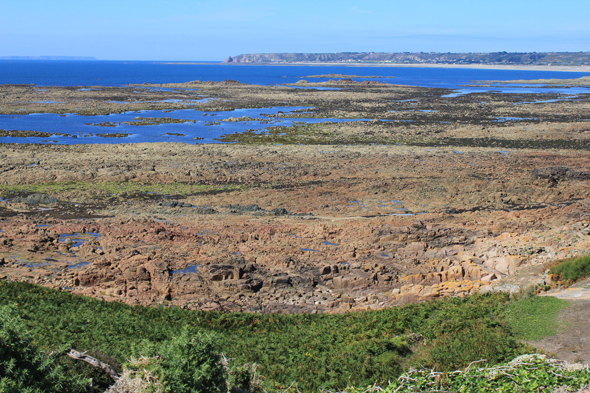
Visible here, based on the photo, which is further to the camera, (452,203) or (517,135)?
(517,135)

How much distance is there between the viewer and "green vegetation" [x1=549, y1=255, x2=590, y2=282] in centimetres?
1367

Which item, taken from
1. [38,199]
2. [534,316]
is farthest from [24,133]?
[534,316]

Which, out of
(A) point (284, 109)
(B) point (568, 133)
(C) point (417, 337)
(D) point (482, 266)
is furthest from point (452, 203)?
(A) point (284, 109)

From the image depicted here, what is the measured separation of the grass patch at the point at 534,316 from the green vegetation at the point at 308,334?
0.12 meters

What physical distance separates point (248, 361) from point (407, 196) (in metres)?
19.2

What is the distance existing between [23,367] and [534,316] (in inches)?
416

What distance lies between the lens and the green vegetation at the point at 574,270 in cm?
1367

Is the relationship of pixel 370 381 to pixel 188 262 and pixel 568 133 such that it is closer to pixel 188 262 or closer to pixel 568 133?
pixel 188 262

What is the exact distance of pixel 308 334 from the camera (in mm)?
11859

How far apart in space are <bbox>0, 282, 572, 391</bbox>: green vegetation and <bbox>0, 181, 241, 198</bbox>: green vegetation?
14260mm

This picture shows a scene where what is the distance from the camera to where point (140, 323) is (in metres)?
12.1

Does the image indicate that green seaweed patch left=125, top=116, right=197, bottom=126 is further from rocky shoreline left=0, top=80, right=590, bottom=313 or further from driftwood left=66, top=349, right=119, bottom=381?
driftwood left=66, top=349, right=119, bottom=381

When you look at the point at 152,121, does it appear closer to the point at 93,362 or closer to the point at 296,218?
the point at 296,218

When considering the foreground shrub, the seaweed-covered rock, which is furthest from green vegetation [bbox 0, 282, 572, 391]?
the seaweed-covered rock
